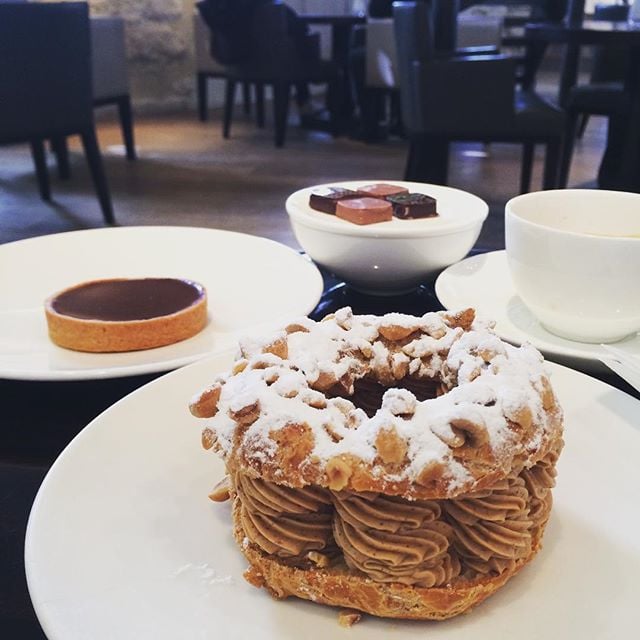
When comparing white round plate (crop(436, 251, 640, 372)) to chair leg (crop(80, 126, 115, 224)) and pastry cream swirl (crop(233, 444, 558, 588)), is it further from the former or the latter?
chair leg (crop(80, 126, 115, 224))

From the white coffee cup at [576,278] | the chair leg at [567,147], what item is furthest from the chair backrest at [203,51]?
the white coffee cup at [576,278]

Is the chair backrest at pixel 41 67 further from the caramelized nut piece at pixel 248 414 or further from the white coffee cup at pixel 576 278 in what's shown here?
the caramelized nut piece at pixel 248 414

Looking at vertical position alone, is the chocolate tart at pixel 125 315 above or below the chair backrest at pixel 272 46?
below

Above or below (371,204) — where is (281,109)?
below

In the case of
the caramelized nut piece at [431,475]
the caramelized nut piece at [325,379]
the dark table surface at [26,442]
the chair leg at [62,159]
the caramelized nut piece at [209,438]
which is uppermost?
the caramelized nut piece at [325,379]

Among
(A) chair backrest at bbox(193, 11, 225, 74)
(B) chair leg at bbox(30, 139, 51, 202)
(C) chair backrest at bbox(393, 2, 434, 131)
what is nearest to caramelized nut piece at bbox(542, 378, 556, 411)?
(C) chair backrest at bbox(393, 2, 434, 131)

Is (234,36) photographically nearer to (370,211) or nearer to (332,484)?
(370,211)

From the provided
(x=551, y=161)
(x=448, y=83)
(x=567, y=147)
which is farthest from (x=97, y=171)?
(x=567, y=147)

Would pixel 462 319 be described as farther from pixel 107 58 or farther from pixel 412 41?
pixel 107 58

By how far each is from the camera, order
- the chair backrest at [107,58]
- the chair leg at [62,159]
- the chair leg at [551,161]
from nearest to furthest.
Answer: the chair leg at [551,161] < the chair leg at [62,159] < the chair backrest at [107,58]
